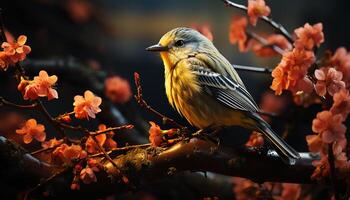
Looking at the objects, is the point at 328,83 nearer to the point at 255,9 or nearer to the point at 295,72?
the point at 295,72

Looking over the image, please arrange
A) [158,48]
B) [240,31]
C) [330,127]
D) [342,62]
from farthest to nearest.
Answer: [240,31] → [342,62] → [158,48] → [330,127]

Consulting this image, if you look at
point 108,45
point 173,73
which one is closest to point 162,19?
point 108,45

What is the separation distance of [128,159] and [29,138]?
0.71 ft

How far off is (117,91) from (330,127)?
0.82m

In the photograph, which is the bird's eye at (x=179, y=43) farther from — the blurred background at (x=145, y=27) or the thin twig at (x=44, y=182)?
the blurred background at (x=145, y=27)

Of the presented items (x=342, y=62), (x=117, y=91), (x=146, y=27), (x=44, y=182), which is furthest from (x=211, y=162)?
(x=146, y=27)

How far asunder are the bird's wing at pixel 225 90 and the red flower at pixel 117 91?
401mm

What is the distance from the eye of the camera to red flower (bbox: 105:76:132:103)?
5.17 ft

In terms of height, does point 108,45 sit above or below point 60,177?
above

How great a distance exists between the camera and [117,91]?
1593 millimetres

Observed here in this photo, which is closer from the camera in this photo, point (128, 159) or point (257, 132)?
point (128, 159)

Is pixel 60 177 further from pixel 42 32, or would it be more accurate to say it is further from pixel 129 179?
pixel 42 32

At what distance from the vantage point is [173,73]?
122 cm

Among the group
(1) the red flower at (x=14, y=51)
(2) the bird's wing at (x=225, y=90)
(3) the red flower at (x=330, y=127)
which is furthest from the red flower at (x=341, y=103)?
(1) the red flower at (x=14, y=51)
